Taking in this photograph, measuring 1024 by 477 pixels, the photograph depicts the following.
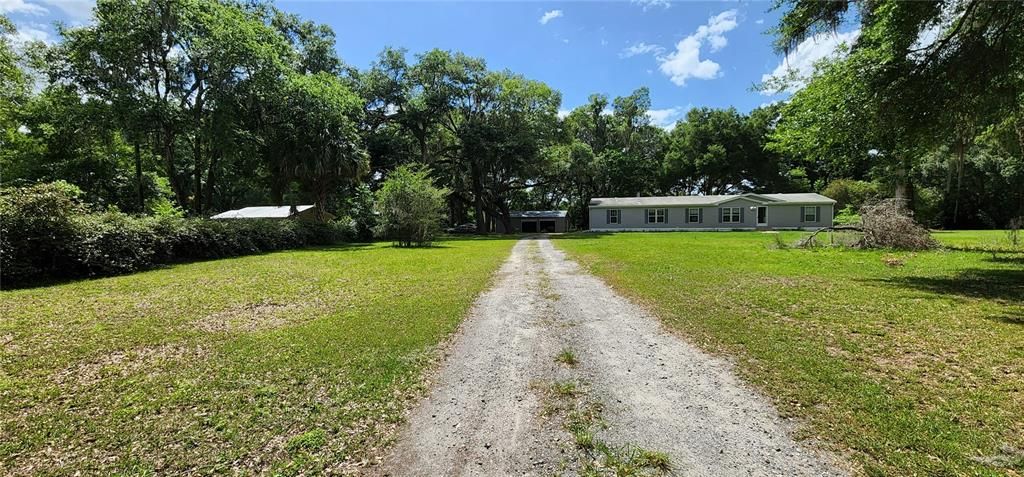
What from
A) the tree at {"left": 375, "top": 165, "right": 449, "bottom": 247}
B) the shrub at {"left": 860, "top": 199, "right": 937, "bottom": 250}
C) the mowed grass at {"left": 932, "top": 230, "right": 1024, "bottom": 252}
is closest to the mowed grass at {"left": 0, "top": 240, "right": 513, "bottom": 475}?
the tree at {"left": 375, "top": 165, "right": 449, "bottom": 247}

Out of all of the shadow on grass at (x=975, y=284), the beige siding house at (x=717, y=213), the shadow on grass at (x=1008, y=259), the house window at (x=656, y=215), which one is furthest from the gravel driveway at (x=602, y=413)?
the house window at (x=656, y=215)

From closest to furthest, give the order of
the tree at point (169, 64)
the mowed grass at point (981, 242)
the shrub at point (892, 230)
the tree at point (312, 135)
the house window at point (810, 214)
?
1. the shrub at point (892, 230)
2. the mowed grass at point (981, 242)
3. the tree at point (169, 64)
4. the tree at point (312, 135)
5. the house window at point (810, 214)

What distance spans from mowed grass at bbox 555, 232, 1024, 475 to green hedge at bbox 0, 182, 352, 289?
491 inches

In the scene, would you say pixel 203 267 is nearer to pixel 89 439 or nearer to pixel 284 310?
pixel 284 310

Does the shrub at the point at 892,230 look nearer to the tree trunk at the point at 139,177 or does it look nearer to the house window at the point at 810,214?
the house window at the point at 810,214

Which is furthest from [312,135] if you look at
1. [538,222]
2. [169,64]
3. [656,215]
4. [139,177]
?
[656,215]

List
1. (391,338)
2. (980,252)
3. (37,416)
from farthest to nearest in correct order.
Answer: (980,252)
(391,338)
(37,416)

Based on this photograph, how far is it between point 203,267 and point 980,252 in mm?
24107

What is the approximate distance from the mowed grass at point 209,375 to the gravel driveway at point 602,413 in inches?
15.5

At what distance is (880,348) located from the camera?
15.8ft

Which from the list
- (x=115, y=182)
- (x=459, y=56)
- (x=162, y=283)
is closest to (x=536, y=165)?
(x=459, y=56)

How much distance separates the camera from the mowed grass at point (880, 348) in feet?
9.51

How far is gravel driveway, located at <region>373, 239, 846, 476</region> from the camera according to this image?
2.81m

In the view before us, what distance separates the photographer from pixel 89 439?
3.16 m
